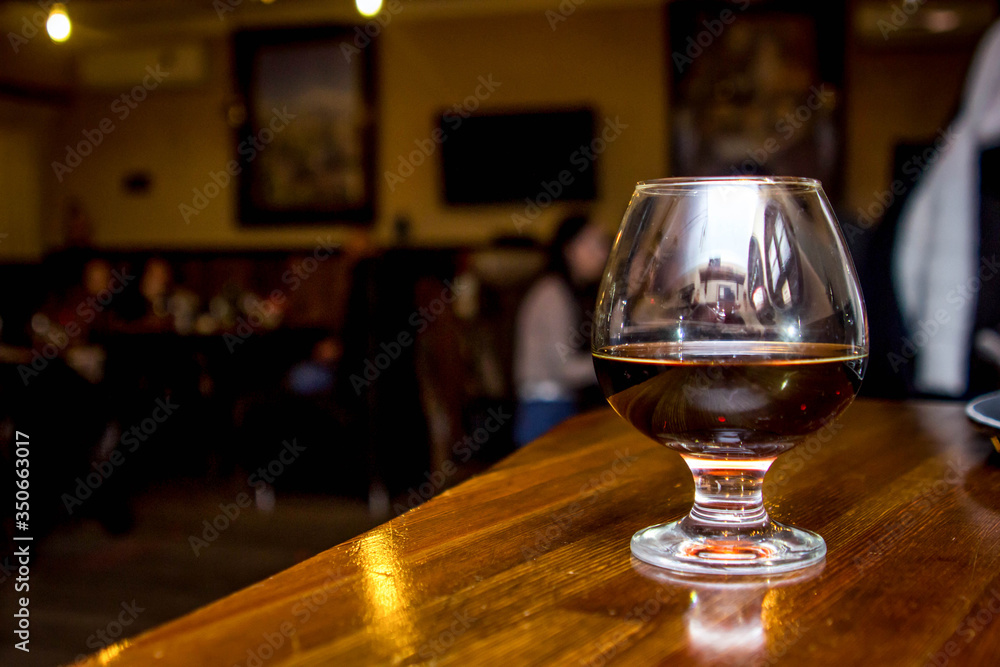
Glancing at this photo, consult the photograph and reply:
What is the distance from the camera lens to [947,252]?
6.16 feet

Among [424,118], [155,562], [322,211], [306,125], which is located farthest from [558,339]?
[306,125]

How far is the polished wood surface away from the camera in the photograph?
0.35 meters

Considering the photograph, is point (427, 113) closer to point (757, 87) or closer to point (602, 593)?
point (757, 87)

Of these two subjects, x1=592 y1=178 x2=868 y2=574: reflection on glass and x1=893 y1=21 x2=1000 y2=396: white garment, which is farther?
x1=893 y1=21 x2=1000 y2=396: white garment

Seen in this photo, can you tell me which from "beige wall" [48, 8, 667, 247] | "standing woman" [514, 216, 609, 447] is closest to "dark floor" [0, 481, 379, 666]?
"standing woman" [514, 216, 609, 447]

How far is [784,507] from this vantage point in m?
0.59

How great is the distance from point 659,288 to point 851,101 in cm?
665

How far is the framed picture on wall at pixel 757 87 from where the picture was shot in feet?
21.2

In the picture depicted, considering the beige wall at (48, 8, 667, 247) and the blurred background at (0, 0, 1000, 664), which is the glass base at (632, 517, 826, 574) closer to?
the blurred background at (0, 0, 1000, 664)

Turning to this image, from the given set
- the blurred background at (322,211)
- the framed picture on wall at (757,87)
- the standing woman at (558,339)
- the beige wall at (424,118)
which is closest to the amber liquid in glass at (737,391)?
the blurred background at (322,211)

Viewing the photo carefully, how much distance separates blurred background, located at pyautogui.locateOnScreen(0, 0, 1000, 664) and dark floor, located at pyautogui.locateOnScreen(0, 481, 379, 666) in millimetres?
16

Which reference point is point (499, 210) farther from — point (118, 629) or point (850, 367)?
point (850, 367)

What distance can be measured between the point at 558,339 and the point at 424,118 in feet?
14.6

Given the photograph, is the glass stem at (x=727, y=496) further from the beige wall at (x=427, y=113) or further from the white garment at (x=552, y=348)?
the beige wall at (x=427, y=113)
